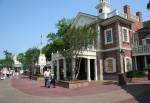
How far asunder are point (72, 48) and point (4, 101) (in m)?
11.2

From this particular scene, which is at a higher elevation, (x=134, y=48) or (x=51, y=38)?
(x=51, y=38)

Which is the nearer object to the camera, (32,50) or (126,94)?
(126,94)

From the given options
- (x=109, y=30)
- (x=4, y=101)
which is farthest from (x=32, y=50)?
(x=4, y=101)

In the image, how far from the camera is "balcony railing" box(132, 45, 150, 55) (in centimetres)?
2839

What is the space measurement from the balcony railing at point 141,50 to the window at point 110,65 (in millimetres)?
3326

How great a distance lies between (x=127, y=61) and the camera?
2902 cm

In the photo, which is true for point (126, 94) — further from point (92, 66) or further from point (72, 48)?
point (92, 66)

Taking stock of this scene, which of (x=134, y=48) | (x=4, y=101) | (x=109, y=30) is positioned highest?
(x=109, y=30)

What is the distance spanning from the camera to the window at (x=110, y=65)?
93.6 ft

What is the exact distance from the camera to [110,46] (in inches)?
1152

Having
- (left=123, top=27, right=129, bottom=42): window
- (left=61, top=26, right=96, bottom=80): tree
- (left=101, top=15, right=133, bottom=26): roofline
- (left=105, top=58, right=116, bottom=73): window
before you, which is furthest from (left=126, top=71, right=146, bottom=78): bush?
(left=101, top=15, right=133, bottom=26): roofline

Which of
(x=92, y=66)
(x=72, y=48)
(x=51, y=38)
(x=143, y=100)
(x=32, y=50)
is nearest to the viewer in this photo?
(x=143, y=100)

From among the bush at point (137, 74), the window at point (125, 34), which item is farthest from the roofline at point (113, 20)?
the bush at point (137, 74)

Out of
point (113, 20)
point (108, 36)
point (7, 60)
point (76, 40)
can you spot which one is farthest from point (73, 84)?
point (7, 60)
